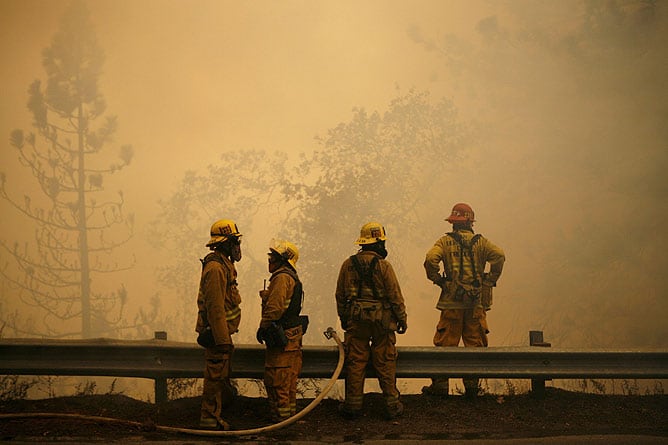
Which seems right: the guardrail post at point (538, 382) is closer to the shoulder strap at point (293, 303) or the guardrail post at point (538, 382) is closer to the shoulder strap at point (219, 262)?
the shoulder strap at point (293, 303)

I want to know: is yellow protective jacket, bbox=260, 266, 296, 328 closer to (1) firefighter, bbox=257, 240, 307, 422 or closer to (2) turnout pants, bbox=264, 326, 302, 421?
(1) firefighter, bbox=257, 240, 307, 422

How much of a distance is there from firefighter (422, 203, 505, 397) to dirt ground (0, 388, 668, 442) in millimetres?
852

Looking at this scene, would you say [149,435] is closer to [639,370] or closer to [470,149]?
[639,370]

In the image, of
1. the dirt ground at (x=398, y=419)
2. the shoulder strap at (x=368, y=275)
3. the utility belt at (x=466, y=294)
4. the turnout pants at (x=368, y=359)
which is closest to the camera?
the dirt ground at (x=398, y=419)

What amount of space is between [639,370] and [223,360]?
4.05m

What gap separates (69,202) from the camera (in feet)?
56.1

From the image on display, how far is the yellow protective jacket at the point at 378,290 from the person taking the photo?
19.4 ft

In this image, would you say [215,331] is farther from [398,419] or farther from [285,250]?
[398,419]

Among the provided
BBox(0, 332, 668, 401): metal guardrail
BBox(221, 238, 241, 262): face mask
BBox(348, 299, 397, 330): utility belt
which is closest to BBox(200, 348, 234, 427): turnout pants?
BBox(0, 332, 668, 401): metal guardrail

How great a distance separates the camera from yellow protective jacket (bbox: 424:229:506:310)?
7.04 metres

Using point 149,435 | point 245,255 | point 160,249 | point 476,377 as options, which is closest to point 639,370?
point 476,377

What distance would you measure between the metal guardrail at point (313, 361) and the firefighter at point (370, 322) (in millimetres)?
197

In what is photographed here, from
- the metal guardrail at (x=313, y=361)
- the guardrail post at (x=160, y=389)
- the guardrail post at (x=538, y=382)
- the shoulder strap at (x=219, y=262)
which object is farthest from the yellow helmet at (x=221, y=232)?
the guardrail post at (x=538, y=382)

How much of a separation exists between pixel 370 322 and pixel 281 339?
3.04 ft
